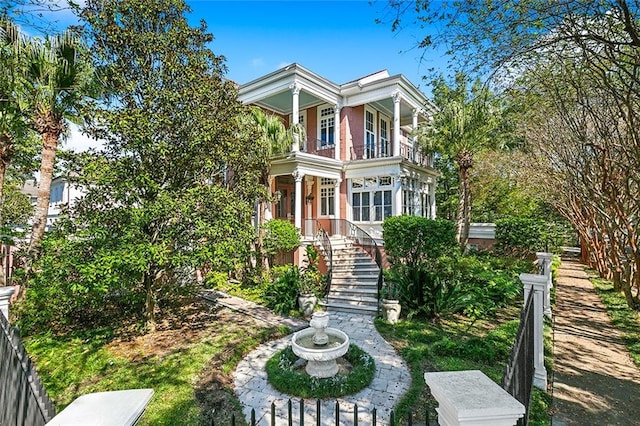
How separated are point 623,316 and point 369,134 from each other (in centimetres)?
1316

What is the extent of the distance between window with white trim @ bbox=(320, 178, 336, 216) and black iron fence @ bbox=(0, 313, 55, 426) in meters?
15.1

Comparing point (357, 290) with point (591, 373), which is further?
point (357, 290)

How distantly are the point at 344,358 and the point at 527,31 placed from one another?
6.72 metres

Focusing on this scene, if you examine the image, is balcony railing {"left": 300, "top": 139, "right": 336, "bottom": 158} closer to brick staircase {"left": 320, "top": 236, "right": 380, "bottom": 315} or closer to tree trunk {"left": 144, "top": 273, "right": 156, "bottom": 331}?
brick staircase {"left": 320, "top": 236, "right": 380, "bottom": 315}

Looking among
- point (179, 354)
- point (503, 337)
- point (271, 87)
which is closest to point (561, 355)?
point (503, 337)

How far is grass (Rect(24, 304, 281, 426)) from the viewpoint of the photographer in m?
4.61

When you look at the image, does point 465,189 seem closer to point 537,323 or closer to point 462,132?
point 462,132

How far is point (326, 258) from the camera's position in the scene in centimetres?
1261

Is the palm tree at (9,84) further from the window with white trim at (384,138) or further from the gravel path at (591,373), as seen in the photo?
the window with white trim at (384,138)

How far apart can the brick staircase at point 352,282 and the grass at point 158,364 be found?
297 centimetres

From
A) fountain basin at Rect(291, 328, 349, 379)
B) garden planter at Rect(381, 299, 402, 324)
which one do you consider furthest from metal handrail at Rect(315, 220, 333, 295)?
fountain basin at Rect(291, 328, 349, 379)

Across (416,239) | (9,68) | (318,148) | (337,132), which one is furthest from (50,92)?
(416,239)

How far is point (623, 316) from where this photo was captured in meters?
7.97

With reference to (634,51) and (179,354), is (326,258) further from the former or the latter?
(634,51)
